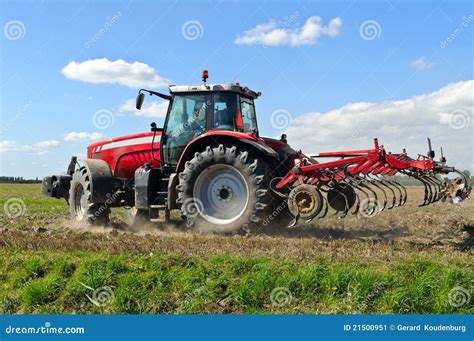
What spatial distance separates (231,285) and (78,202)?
714cm

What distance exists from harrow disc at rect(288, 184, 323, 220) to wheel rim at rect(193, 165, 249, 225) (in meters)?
0.95

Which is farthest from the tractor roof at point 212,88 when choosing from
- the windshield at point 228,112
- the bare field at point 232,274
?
the bare field at point 232,274

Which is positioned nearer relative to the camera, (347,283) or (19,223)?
(347,283)

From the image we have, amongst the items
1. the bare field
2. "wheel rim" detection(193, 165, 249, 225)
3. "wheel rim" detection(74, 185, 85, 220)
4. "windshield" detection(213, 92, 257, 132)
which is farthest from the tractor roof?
"wheel rim" detection(74, 185, 85, 220)

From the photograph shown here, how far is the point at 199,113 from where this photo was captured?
9844 millimetres

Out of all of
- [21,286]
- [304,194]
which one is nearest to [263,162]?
[304,194]

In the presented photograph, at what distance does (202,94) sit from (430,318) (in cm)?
632

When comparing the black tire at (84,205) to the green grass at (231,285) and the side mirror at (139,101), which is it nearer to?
the side mirror at (139,101)

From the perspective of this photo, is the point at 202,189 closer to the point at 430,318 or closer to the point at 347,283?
the point at 347,283

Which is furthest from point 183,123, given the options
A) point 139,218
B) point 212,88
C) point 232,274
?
point 232,274

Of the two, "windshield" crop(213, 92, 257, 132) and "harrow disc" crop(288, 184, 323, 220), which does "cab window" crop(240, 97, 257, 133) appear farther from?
"harrow disc" crop(288, 184, 323, 220)

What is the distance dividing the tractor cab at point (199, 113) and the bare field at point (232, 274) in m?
2.32

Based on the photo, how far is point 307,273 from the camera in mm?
5598

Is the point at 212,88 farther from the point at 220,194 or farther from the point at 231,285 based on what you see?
the point at 231,285
